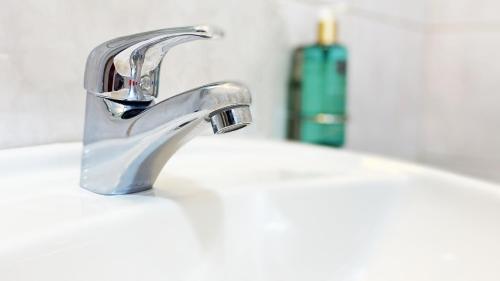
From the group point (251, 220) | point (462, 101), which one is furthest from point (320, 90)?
point (462, 101)

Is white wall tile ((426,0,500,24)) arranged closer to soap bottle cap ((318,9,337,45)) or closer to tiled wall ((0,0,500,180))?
tiled wall ((0,0,500,180))

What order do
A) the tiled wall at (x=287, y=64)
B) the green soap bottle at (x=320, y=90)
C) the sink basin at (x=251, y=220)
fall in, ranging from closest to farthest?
the sink basin at (x=251, y=220)
the tiled wall at (x=287, y=64)
the green soap bottle at (x=320, y=90)

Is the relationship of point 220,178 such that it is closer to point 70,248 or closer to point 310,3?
point 70,248

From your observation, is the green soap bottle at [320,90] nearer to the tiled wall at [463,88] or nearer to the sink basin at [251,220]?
the sink basin at [251,220]

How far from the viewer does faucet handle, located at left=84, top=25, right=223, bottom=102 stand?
38 centimetres

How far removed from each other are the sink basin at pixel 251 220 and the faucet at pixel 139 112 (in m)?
0.02

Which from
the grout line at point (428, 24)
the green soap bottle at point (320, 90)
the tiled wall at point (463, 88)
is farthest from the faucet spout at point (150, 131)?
the tiled wall at point (463, 88)

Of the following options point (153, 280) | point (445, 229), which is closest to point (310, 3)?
point (445, 229)

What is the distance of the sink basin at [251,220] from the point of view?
0.35 metres

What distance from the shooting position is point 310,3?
2.55 feet

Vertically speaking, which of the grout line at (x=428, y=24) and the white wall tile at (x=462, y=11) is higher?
the white wall tile at (x=462, y=11)

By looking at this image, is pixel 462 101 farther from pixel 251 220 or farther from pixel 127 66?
pixel 127 66

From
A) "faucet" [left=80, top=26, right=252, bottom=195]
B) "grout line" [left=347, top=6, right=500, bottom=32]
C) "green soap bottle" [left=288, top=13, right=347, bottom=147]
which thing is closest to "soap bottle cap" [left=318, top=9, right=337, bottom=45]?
"green soap bottle" [left=288, top=13, right=347, bottom=147]

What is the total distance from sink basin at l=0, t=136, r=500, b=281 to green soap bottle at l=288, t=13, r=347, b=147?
11 cm
